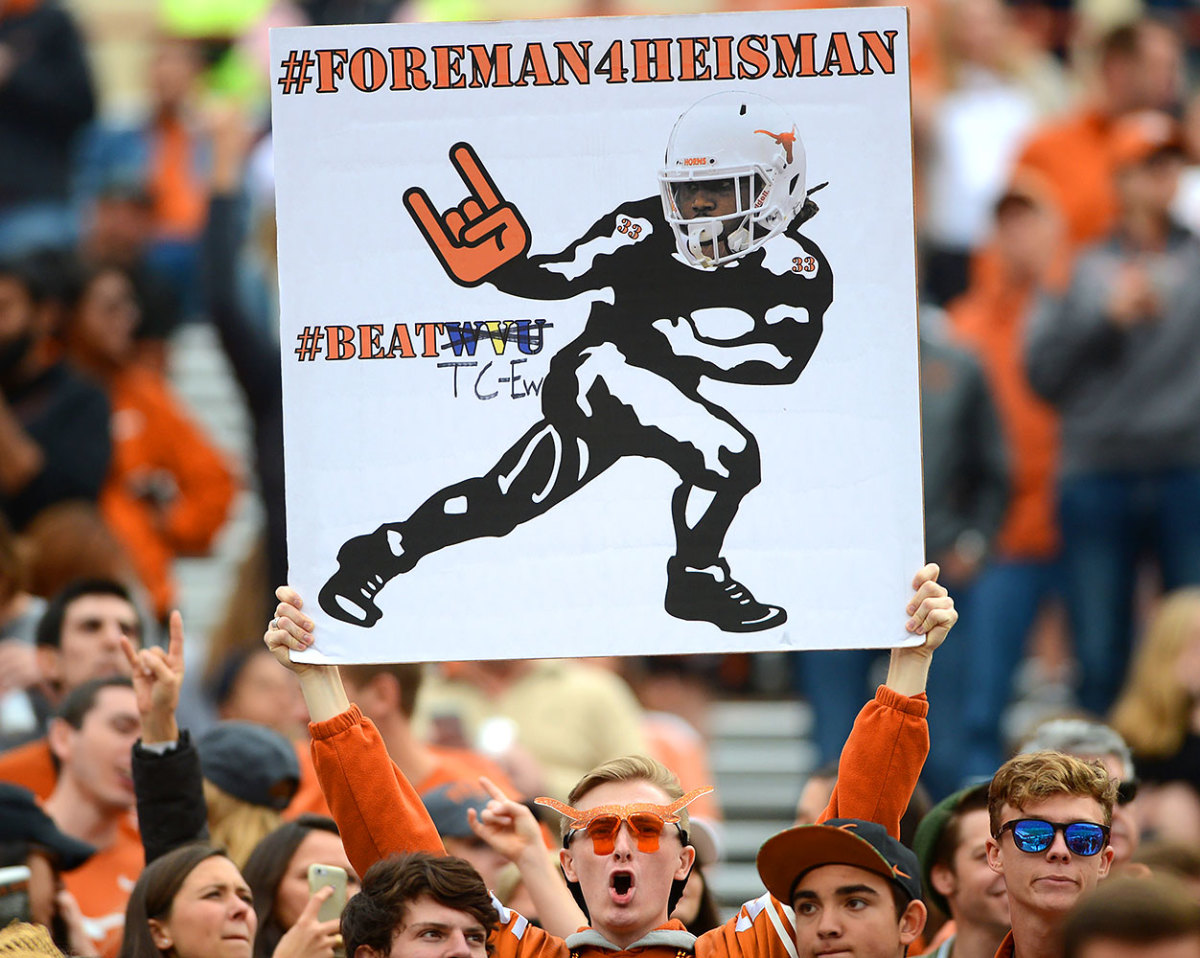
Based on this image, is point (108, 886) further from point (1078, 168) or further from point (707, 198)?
point (1078, 168)

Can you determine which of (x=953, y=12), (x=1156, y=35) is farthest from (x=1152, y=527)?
(x=953, y=12)

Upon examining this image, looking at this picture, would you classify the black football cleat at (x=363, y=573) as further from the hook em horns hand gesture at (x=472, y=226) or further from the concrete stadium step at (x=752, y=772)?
the concrete stadium step at (x=752, y=772)

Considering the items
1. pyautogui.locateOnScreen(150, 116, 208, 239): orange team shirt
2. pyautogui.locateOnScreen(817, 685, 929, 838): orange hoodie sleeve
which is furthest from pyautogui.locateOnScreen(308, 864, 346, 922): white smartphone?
pyautogui.locateOnScreen(150, 116, 208, 239): orange team shirt

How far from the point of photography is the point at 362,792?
4.41 m

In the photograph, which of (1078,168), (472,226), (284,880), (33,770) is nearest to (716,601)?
(472,226)

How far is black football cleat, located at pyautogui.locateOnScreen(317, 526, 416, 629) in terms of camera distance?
4457 mm

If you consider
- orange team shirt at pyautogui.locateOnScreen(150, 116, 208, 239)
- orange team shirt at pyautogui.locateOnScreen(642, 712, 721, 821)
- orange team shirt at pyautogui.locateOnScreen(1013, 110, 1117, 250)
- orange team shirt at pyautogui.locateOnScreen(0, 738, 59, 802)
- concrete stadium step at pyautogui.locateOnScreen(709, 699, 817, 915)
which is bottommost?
concrete stadium step at pyautogui.locateOnScreen(709, 699, 817, 915)

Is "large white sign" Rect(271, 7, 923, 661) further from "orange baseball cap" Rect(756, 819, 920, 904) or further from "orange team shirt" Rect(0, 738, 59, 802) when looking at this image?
"orange team shirt" Rect(0, 738, 59, 802)

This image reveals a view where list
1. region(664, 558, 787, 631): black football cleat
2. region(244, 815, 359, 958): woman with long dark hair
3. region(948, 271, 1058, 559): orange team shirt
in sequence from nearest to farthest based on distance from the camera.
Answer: region(664, 558, 787, 631): black football cleat, region(244, 815, 359, 958): woman with long dark hair, region(948, 271, 1058, 559): orange team shirt

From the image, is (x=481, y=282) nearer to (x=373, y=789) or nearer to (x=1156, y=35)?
(x=373, y=789)

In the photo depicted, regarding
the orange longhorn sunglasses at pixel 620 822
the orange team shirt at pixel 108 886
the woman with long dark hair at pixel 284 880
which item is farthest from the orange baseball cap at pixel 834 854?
the orange team shirt at pixel 108 886

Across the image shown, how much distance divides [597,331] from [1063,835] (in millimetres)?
1457

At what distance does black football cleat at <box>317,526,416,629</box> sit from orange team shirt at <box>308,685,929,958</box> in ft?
0.71

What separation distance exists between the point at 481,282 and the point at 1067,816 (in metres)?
1.69
